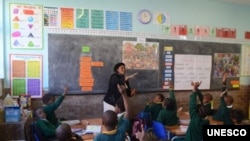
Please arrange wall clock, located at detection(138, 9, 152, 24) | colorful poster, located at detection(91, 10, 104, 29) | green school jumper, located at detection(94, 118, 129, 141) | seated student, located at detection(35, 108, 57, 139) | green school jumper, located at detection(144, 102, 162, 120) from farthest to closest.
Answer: wall clock, located at detection(138, 9, 152, 24)
colorful poster, located at detection(91, 10, 104, 29)
green school jumper, located at detection(144, 102, 162, 120)
seated student, located at detection(35, 108, 57, 139)
green school jumper, located at detection(94, 118, 129, 141)

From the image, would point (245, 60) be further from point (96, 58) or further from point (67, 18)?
point (67, 18)

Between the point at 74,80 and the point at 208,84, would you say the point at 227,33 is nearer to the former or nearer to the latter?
the point at 208,84

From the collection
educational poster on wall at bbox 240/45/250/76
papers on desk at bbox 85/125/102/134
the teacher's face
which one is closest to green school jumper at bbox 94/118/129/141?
papers on desk at bbox 85/125/102/134

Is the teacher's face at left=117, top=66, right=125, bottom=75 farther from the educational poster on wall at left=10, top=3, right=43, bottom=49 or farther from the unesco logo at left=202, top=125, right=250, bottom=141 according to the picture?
the unesco logo at left=202, top=125, right=250, bottom=141

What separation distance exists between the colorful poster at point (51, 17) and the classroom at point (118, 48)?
14mm

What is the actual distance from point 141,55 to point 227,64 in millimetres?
1820

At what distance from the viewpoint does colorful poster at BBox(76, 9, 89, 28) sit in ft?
12.7

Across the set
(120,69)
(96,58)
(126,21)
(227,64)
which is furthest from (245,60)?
(96,58)

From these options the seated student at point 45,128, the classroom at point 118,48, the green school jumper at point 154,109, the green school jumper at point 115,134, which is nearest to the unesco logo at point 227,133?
the green school jumper at point 115,134

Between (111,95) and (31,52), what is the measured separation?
137 centimetres

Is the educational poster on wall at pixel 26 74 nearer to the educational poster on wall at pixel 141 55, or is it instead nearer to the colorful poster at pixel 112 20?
the colorful poster at pixel 112 20

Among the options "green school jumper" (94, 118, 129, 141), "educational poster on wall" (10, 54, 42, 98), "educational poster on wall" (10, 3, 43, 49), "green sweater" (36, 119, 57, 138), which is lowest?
"green sweater" (36, 119, 57, 138)

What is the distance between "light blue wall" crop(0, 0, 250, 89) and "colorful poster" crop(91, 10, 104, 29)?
8 centimetres

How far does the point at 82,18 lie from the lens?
3.88m
